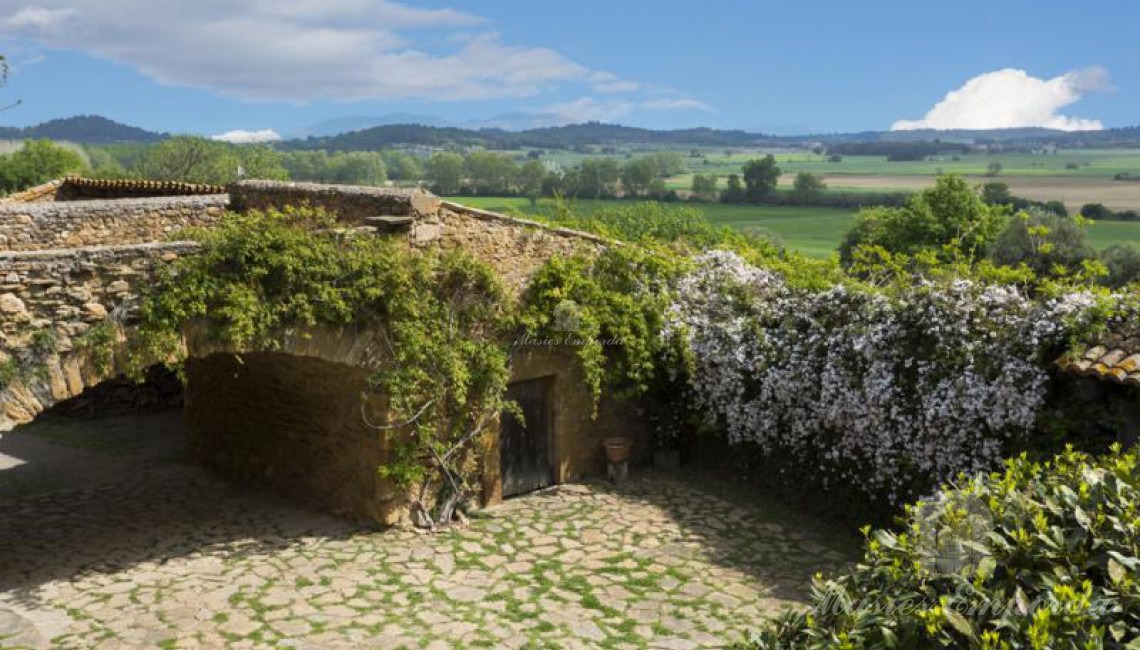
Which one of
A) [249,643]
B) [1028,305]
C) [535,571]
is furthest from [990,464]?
[249,643]

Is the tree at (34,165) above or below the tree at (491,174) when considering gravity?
above

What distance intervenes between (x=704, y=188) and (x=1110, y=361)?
5382 cm

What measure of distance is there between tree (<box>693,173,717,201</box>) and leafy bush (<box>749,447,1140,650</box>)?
56.2 metres

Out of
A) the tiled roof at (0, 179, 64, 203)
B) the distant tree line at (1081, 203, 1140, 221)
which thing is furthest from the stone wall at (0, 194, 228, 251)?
the distant tree line at (1081, 203, 1140, 221)

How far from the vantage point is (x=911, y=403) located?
1042cm

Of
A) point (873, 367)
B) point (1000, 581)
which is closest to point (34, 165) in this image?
point (873, 367)

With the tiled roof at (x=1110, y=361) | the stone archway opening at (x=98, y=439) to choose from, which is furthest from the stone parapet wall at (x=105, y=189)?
the tiled roof at (x=1110, y=361)

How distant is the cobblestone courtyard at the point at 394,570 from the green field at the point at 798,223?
92.9 ft

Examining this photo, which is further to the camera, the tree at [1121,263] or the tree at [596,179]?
the tree at [596,179]

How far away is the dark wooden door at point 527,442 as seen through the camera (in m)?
12.1

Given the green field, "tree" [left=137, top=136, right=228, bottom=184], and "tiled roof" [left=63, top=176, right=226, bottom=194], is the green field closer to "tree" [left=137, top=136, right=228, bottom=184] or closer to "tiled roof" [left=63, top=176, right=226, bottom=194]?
"tree" [left=137, top=136, right=228, bottom=184]

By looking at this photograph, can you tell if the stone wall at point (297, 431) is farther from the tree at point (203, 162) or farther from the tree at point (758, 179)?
the tree at point (758, 179)

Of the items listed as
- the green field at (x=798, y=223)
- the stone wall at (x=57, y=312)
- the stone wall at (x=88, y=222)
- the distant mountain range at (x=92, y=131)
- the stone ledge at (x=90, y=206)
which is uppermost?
the distant mountain range at (x=92, y=131)

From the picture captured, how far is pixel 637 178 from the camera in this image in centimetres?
5475
